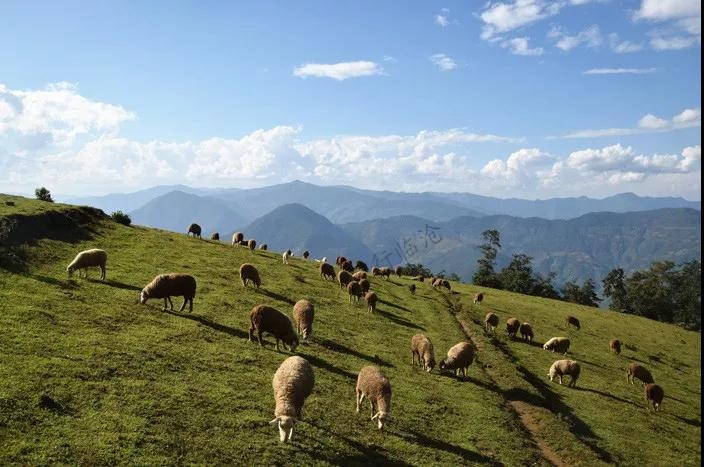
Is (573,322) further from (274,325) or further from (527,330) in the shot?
(274,325)

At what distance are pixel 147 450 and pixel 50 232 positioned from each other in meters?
28.7

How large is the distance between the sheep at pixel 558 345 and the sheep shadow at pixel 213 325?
81.4 feet

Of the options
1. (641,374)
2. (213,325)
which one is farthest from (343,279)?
(641,374)

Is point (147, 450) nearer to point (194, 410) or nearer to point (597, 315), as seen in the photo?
point (194, 410)

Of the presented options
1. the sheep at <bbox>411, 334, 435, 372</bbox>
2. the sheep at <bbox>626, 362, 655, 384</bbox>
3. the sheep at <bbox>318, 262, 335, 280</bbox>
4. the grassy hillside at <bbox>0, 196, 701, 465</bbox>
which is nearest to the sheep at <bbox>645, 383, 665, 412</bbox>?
the grassy hillside at <bbox>0, 196, 701, 465</bbox>

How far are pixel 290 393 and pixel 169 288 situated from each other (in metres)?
12.7

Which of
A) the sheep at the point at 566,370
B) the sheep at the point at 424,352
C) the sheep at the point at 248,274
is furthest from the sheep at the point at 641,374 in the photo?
the sheep at the point at 248,274

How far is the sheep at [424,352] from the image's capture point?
26078 millimetres

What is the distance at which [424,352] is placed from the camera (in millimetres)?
26391

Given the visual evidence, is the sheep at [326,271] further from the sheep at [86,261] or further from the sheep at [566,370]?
the sheep at [566,370]

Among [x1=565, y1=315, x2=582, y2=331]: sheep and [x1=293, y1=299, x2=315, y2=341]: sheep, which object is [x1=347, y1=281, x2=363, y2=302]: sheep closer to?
[x1=293, y1=299, x2=315, y2=341]: sheep

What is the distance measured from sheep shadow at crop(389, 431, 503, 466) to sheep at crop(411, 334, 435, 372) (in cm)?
856

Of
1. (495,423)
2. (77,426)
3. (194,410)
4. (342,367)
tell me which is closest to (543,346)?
(495,423)

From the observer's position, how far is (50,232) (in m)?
35.4
